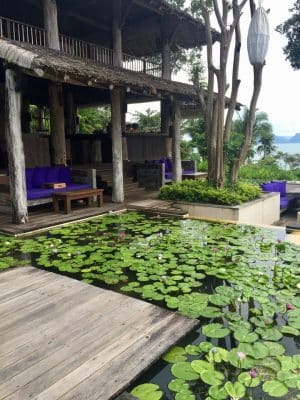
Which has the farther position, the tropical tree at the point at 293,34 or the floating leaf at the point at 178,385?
the tropical tree at the point at 293,34

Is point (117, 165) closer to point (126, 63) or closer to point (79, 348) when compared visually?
point (126, 63)

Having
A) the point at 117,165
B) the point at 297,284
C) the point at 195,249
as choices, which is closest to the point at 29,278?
the point at 195,249

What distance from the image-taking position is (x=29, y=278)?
Result: 12.1ft

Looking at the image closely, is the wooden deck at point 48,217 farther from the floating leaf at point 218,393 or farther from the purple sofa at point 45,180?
the floating leaf at point 218,393

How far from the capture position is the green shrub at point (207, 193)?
23.5ft

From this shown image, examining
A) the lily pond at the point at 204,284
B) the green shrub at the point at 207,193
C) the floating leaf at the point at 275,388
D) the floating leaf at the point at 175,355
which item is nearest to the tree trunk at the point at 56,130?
the green shrub at the point at 207,193

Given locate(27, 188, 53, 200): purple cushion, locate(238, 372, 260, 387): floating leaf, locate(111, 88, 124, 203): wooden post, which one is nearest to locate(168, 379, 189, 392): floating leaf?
locate(238, 372, 260, 387): floating leaf

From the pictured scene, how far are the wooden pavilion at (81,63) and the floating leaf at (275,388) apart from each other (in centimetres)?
510

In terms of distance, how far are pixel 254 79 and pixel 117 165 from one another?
384 centimetres

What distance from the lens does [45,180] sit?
26.4 feet

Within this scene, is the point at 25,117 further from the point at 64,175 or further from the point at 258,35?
the point at 258,35

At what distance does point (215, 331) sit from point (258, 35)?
6.58 m

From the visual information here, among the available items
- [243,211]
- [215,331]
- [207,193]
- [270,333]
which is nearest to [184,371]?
[215,331]

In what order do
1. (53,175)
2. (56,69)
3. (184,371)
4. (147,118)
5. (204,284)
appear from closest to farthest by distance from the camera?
(184,371) → (204,284) → (56,69) → (53,175) → (147,118)
